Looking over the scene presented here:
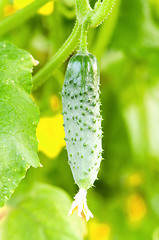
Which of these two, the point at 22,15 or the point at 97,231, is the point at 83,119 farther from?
the point at 97,231

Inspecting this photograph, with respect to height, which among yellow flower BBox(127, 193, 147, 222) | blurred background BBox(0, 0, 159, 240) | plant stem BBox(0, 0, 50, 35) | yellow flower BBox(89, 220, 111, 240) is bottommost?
yellow flower BBox(127, 193, 147, 222)

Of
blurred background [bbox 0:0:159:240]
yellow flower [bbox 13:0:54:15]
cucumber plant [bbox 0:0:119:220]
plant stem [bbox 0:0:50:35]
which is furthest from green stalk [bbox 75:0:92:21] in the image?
blurred background [bbox 0:0:159:240]

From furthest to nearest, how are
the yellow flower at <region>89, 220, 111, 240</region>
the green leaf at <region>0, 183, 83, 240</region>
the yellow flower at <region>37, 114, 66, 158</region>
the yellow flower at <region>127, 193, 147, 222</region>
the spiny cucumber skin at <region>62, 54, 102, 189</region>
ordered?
Answer: the yellow flower at <region>127, 193, 147, 222</region>
the yellow flower at <region>89, 220, 111, 240</region>
the yellow flower at <region>37, 114, 66, 158</region>
the green leaf at <region>0, 183, 83, 240</region>
the spiny cucumber skin at <region>62, 54, 102, 189</region>

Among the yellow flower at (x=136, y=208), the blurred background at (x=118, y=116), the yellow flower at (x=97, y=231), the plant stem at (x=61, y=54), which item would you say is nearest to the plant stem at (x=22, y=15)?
the plant stem at (x=61, y=54)

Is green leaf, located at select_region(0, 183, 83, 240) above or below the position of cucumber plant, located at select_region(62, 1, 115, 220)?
below

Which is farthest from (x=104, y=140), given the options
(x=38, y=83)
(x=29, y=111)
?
(x=29, y=111)

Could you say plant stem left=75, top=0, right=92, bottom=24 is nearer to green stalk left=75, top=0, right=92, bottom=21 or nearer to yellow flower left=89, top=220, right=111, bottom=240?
green stalk left=75, top=0, right=92, bottom=21
